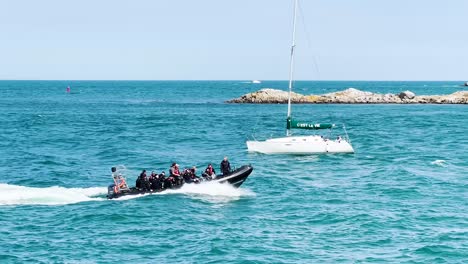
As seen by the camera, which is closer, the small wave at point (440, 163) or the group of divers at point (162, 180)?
the group of divers at point (162, 180)

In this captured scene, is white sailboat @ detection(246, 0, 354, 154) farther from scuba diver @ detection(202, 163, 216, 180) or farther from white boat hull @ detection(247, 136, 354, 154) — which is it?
scuba diver @ detection(202, 163, 216, 180)

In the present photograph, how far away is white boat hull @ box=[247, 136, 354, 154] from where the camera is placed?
58.2m

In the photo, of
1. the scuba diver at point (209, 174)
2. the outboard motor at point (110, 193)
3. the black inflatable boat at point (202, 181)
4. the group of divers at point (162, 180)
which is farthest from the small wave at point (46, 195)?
the scuba diver at point (209, 174)

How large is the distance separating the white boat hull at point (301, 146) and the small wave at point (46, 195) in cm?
2145

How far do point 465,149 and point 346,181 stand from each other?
23.1m

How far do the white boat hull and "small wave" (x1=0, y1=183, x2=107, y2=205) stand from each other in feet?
70.4

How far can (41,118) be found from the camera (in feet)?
345

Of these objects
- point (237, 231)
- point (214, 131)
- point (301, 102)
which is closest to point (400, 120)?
point (214, 131)

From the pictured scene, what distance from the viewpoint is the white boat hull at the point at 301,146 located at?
5819 cm

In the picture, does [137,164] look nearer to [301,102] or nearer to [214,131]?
[214,131]

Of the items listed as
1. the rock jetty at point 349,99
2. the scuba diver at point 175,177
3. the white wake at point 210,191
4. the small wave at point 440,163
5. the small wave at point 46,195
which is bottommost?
the small wave at point 46,195

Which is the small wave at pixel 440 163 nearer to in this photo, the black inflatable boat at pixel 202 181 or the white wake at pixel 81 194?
the white wake at pixel 81 194

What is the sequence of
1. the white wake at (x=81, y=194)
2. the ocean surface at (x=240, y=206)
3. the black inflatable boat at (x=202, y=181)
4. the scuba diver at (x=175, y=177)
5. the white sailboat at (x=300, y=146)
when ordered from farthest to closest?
the white sailboat at (x=300, y=146) → the scuba diver at (x=175, y=177) → the black inflatable boat at (x=202, y=181) → the white wake at (x=81, y=194) → the ocean surface at (x=240, y=206)

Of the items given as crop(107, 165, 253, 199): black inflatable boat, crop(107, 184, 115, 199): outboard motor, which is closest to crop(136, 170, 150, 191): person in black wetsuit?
crop(107, 165, 253, 199): black inflatable boat
